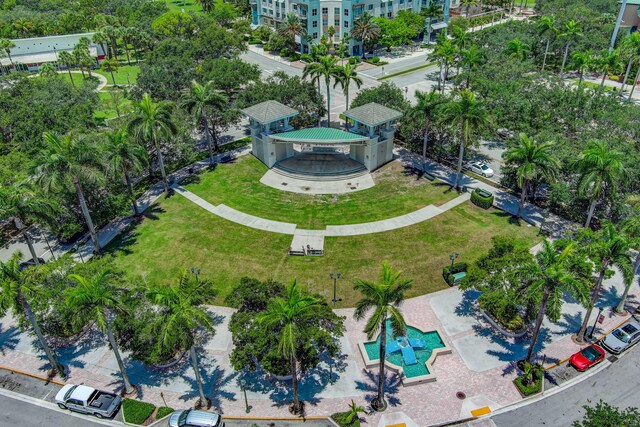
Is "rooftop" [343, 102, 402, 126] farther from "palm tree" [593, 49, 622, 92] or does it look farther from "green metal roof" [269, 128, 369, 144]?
"palm tree" [593, 49, 622, 92]

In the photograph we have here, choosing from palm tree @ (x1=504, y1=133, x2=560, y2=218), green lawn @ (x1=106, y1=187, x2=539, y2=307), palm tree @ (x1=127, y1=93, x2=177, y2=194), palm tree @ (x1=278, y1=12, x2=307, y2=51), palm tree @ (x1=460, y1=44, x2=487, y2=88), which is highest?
palm tree @ (x1=278, y1=12, x2=307, y2=51)

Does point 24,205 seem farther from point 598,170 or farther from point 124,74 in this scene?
point 124,74

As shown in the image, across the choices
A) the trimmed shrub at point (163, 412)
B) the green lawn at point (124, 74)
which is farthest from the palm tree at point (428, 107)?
the green lawn at point (124, 74)

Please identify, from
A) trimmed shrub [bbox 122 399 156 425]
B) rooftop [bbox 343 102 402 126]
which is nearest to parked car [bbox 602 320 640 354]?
rooftop [bbox 343 102 402 126]

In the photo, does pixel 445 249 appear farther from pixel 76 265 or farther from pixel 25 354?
pixel 25 354

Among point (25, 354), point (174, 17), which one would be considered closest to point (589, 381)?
point (25, 354)

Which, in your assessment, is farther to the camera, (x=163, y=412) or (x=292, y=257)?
(x=292, y=257)

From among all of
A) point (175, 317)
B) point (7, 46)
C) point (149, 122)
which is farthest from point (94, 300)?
point (7, 46)
